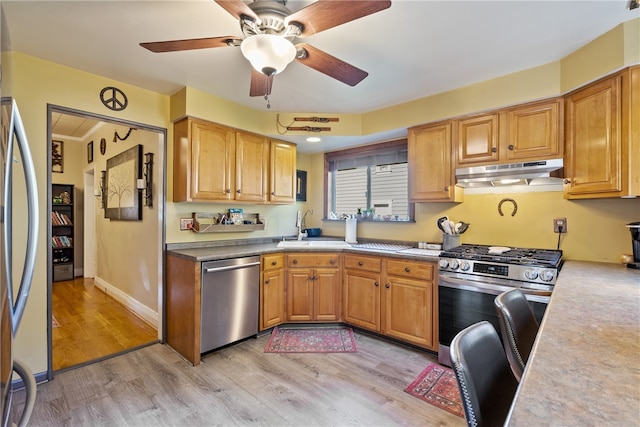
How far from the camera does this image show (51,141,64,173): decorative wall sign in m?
5.28

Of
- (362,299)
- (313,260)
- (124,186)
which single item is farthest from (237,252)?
(124,186)

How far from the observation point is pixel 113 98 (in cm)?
257

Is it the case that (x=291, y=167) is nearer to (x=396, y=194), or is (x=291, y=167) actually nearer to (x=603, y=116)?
(x=396, y=194)

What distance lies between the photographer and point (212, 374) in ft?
7.64

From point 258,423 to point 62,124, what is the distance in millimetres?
5285

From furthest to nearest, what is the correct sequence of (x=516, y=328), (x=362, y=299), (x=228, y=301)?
(x=362, y=299) → (x=228, y=301) → (x=516, y=328)

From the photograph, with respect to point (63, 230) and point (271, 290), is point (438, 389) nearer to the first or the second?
point (271, 290)

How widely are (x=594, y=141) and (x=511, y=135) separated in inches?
20.8

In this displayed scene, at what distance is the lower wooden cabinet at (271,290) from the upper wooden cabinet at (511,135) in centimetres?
200

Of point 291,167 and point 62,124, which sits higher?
point 62,124

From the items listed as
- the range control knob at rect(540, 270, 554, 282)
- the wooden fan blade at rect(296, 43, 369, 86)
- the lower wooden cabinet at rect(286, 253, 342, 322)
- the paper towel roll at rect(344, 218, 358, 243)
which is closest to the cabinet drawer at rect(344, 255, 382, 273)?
the lower wooden cabinet at rect(286, 253, 342, 322)

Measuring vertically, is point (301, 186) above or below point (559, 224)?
above

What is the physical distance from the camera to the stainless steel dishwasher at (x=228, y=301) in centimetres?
253

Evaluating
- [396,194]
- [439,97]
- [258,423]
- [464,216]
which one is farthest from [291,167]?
[258,423]
